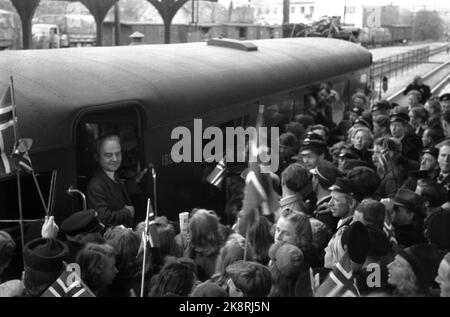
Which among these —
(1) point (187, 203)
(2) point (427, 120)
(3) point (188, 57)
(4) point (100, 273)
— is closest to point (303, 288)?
(4) point (100, 273)

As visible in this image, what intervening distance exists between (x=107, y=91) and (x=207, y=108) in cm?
150

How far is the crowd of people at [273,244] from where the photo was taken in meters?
3.21

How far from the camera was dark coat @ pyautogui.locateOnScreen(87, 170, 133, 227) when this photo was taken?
460 centimetres

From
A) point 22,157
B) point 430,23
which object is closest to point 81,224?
point 22,157

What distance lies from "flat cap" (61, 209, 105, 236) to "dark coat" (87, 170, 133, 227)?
52 cm

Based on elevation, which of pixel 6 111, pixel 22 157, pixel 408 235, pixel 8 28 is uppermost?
pixel 8 28

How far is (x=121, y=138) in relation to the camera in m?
5.27

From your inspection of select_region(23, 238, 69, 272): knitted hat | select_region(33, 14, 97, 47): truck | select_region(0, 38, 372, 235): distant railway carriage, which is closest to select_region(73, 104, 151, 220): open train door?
select_region(0, 38, 372, 235): distant railway carriage

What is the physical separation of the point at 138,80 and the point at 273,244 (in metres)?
2.22

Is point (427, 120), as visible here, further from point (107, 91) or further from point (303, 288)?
point (303, 288)

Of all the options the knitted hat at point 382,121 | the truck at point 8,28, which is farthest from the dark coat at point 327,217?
the truck at point 8,28

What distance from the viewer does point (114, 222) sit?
4.60 meters

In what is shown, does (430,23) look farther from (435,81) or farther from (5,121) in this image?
(5,121)

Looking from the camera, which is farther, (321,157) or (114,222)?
(321,157)
